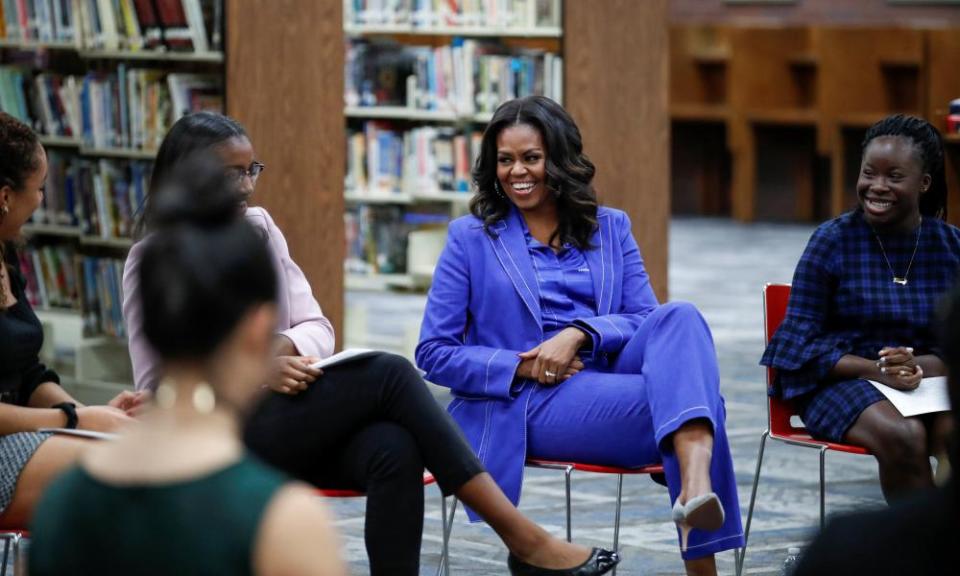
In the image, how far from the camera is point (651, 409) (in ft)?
11.3


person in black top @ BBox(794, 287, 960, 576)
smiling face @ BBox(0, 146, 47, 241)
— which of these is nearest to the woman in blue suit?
smiling face @ BBox(0, 146, 47, 241)

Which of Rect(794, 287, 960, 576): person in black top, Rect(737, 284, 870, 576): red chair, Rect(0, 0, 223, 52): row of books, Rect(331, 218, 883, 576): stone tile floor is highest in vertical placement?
Rect(0, 0, 223, 52): row of books

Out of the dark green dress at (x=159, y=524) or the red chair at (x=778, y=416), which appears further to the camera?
the red chair at (x=778, y=416)

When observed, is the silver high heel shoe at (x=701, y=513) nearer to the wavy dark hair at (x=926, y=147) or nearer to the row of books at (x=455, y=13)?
the wavy dark hair at (x=926, y=147)

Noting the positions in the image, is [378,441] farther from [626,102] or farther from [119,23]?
[626,102]

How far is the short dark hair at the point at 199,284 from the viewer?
163 centimetres

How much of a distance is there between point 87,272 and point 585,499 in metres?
2.56

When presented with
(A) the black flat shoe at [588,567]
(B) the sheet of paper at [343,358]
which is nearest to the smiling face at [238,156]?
(B) the sheet of paper at [343,358]

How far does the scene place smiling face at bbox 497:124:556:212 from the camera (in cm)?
380

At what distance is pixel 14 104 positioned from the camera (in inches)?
259

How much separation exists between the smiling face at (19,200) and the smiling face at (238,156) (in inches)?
15.0

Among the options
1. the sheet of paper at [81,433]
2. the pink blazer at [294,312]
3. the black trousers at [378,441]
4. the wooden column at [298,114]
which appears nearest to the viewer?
the sheet of paper at [81,433]

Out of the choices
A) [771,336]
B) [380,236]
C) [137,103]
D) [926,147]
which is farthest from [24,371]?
[380,236]

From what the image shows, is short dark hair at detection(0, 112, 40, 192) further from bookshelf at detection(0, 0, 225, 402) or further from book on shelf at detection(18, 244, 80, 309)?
book on shelf at detection(18, 244, 80, 309)
